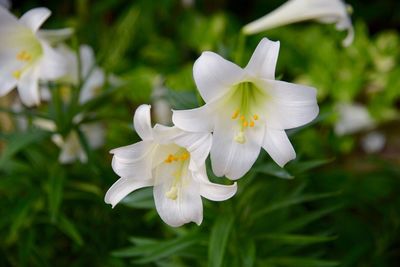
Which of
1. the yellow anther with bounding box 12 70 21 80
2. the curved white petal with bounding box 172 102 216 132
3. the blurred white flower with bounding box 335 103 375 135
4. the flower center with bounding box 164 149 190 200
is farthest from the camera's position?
the blurred white flower with bounding box 335 103 375 135

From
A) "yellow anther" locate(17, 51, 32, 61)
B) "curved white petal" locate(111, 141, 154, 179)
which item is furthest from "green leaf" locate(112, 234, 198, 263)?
"yellow anther" locate(17, 51, 32, 61)

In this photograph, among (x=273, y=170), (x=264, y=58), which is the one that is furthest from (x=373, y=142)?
(x=264, y=58)

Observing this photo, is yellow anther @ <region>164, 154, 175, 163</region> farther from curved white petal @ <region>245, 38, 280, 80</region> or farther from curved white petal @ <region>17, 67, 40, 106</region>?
curved white petal @ <region>17, 67, 40, 106</region>

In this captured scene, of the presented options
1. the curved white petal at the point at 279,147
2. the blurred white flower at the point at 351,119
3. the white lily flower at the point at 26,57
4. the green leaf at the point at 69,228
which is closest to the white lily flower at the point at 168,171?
the curved white petal at the point at 279,147

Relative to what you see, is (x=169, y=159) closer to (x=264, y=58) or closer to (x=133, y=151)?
(x=133, y=151)

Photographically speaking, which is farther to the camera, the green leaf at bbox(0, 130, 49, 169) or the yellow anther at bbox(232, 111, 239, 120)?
the green leaf at bbox(0, 130, 49, 169)

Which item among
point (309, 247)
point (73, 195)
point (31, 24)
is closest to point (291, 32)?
point (309, 247)

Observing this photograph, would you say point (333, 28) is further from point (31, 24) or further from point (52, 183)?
point (52, 183)
